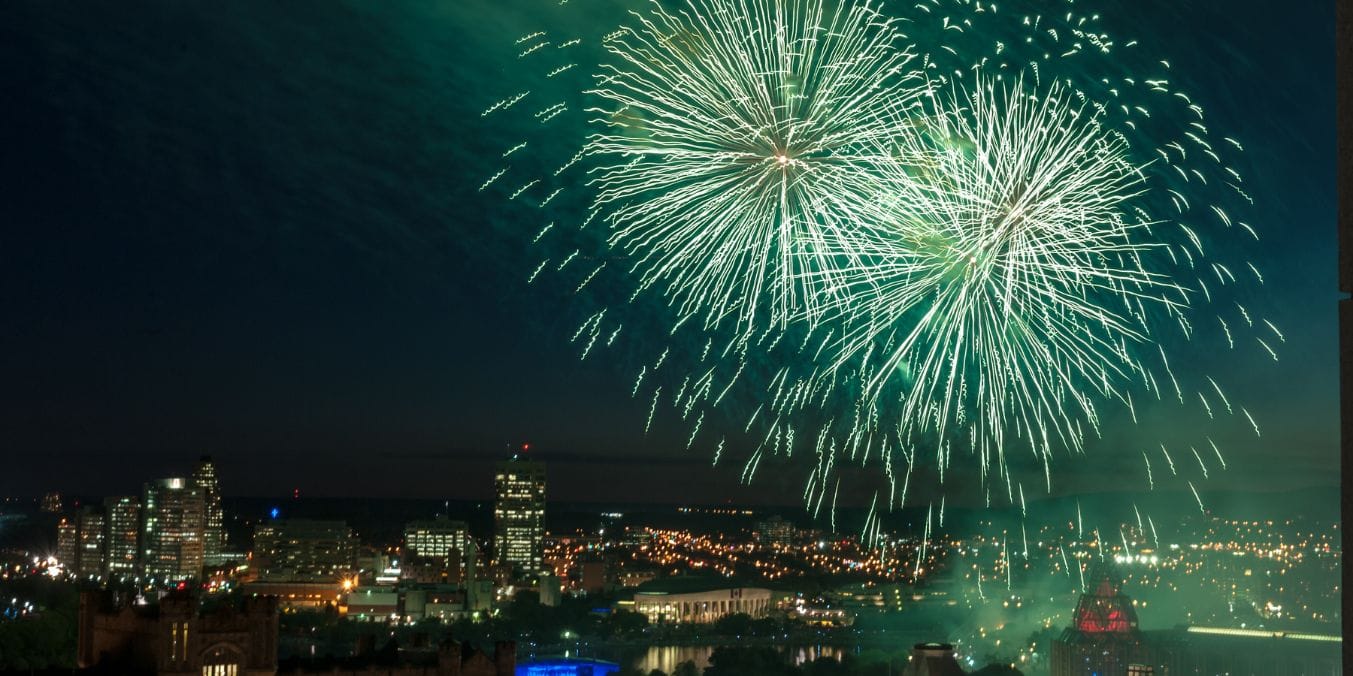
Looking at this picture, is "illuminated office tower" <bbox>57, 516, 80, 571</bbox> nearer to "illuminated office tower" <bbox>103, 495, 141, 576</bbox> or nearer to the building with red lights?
"illuminated office tower" <bbox>103, 495, 141, 576</bbox>

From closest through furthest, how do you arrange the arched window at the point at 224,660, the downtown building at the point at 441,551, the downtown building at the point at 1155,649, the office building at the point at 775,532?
the arched window at the point at 224,660
the downtown building at the point at 1155,649
the downtown building at the point at 441,551
the office building at the point at 775,532

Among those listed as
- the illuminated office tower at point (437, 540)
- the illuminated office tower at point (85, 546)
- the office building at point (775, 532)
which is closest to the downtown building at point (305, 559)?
the illuminated office tower at point (437, 540)

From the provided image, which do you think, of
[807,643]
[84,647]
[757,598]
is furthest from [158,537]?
[84,647]

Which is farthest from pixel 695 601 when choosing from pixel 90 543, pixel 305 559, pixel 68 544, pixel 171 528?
pixel 68 544

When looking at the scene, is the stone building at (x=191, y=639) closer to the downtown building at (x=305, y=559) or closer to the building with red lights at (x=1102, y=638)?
the building with red lights at (x=1102, y=638)

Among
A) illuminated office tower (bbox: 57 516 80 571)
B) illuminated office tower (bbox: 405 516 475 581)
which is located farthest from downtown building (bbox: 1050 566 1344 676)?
illuminated office tower (bbox: 57 516 80 571)
